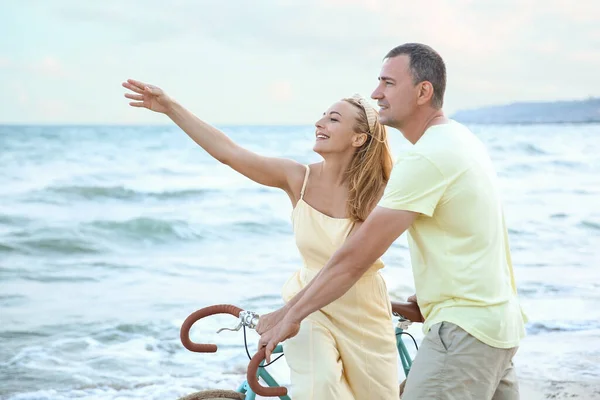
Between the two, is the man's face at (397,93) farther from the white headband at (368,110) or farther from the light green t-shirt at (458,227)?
the white headband at (368,110)

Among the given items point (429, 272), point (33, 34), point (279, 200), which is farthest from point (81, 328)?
point (33, 34)

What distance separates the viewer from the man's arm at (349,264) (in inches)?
103

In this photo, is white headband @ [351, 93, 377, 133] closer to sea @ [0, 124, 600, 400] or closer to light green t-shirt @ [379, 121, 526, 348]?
light green t-shirt @ [379, 121, 526, 348]

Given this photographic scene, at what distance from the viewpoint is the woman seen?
3.27m

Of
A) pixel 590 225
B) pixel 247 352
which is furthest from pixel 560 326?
pixel 590 225

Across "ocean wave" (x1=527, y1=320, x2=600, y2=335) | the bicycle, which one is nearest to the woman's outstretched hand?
the bicycle

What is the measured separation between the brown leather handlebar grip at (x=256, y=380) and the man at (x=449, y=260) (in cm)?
20

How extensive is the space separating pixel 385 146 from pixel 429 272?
48.5 inches

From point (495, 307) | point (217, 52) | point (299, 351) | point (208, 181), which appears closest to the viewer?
point (495, 307)

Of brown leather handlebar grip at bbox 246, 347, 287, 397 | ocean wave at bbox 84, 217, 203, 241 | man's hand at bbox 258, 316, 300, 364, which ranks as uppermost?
man's hand at bbox 258, 316, 300, 364

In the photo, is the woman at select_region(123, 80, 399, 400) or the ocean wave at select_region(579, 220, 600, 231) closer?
the woman at select_region(123, 80, 399, 400)

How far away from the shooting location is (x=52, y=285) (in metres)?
12.0

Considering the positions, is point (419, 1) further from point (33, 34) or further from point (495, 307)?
point (495, 307)

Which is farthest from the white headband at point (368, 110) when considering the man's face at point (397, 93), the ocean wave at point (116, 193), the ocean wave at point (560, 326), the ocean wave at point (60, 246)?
the ocean wave at point (116, 193)
